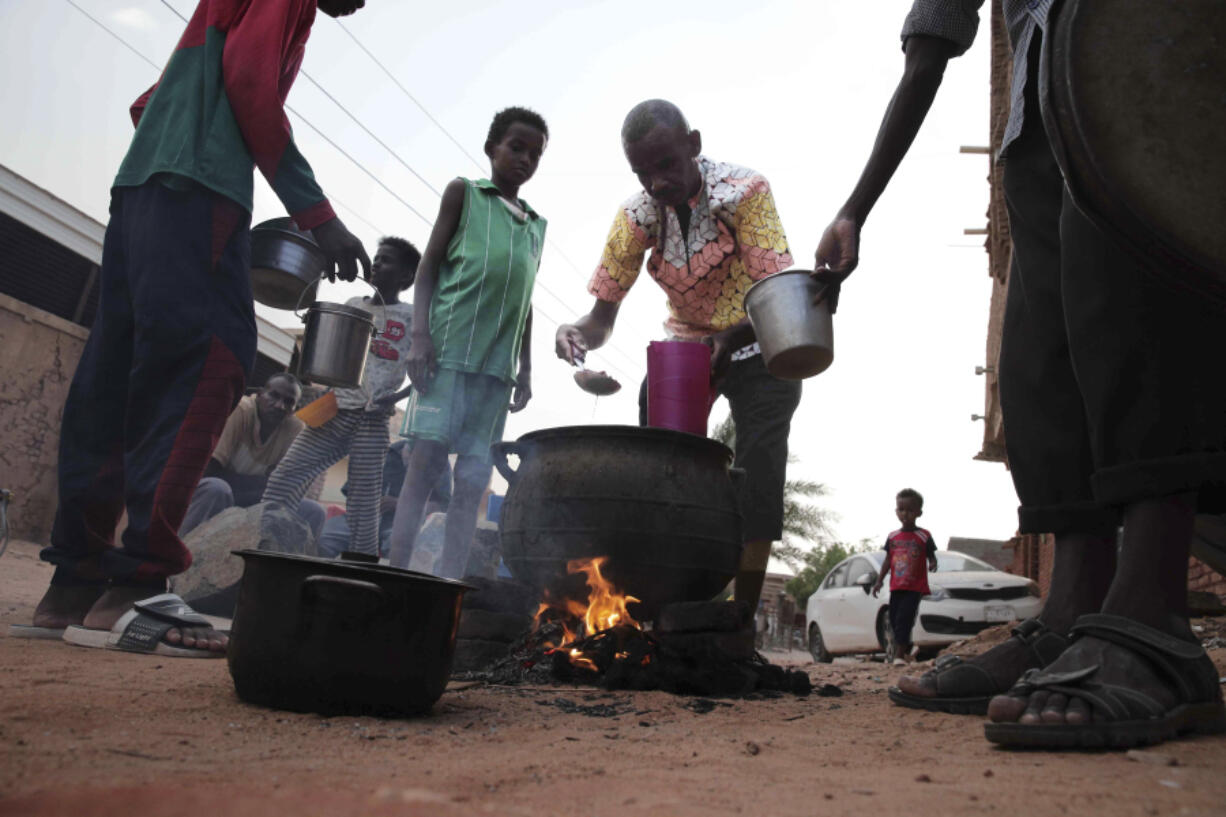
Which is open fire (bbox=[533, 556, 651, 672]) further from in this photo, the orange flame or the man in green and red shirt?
the man in green and red shirt

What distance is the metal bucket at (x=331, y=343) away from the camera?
13.6 ft

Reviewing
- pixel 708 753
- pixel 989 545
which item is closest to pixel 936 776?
pixel 708 753

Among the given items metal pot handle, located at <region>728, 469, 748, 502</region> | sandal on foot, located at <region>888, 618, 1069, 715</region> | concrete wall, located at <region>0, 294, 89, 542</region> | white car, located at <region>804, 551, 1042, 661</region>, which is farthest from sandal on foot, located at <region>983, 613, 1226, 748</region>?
concrete wall, located at <region>0, 294, 89, 542</region>

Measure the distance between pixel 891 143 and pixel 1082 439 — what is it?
1013 mm

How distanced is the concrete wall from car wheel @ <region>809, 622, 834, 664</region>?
10.3 m

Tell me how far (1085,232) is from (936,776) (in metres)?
1.24

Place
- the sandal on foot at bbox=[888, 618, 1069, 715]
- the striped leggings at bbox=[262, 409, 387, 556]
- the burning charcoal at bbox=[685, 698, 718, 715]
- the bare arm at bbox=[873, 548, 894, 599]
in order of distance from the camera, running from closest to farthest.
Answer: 1. the sandal on foot at bbox=[888, 618, 1069, 715]
2. the burning charcoal at bbox=[685, 698, 718, 715]
3. the striped leggings at bbox=[262, 409, 387, 556]
4. the bare arm at bbox=[873, 548, 894, 599]

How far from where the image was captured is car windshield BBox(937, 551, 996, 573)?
34.0 ft

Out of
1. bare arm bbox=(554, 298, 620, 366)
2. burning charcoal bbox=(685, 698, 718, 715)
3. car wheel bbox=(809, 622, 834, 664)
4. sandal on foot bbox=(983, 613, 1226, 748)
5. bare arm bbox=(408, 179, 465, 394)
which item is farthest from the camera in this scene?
car wheel bbox=(809, 622, 834, 664)

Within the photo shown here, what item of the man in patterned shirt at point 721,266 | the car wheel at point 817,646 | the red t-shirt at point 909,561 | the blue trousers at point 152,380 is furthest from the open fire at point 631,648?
the car wheel at point 817,646

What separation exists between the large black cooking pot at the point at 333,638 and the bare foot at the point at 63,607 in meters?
1.45

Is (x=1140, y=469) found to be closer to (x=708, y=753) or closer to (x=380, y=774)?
(x=708, y=753)

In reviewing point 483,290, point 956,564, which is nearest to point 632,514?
point 483,290

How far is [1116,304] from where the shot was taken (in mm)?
1765
